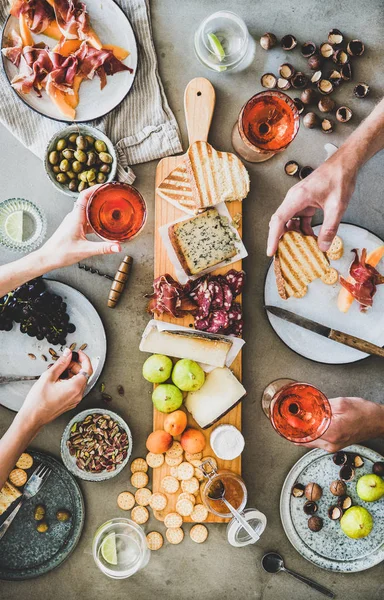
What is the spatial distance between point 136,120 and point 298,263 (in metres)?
0.69

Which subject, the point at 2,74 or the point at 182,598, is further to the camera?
the point at 182,598

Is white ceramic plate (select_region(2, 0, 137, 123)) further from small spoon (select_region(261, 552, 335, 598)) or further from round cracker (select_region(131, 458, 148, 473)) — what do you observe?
small spoon (select_region(261, 552, 335, 598))

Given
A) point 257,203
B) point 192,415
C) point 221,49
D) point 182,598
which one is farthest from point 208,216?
point 182,598

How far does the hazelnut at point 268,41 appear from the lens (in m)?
1.65

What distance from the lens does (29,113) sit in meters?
1.61

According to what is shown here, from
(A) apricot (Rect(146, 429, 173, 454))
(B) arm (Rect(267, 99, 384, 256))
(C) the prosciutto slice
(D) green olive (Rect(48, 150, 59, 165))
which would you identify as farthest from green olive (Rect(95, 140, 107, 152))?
(A) apricot (Rect(146, 429, 173, 454))

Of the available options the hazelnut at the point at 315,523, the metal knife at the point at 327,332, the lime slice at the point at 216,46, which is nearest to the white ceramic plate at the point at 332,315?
the metal knife at the point at 327,332

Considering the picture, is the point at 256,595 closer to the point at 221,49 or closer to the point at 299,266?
the point at 299,266

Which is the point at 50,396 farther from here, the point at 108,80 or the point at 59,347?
the point at 108,80

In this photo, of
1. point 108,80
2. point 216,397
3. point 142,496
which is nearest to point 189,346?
point 216,397

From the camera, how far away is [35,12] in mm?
1510

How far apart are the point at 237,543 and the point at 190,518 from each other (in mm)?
166

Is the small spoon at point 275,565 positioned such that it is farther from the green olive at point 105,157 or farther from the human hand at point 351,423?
the green olive at point 105,157

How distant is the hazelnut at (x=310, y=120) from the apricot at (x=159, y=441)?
3.55ft
